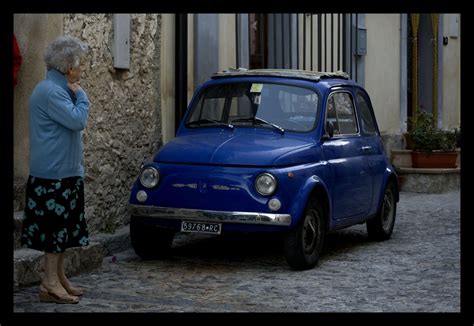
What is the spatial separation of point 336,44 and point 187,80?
4.30 m

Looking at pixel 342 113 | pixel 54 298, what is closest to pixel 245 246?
pixel 342 113

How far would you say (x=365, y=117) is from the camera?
9.41m

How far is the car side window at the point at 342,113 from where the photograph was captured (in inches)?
338

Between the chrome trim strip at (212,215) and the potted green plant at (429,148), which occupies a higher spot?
the potted green plant at (429,148)

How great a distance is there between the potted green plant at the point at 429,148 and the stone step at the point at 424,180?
214 mm

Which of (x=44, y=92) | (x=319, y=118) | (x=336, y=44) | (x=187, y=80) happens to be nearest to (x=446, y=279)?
(x=319, y=118)

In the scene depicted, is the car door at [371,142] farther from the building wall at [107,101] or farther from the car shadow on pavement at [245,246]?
the building wall at [107,101]

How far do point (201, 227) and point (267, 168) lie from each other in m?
0.72

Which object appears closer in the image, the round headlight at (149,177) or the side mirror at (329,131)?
the round headlight at (149,177)

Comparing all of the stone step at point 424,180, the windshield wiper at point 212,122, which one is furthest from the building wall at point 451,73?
the windshield wiper at point 212,122

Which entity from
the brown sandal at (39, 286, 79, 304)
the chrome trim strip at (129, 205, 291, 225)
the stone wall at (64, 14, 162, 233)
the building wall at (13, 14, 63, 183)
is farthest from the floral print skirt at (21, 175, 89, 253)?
the stone wall at (64, 14, 162, 233)

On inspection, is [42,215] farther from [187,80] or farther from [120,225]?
[187,80]

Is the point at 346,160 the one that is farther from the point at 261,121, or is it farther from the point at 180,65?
the point at 180,65

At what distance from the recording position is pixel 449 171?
1512cm
